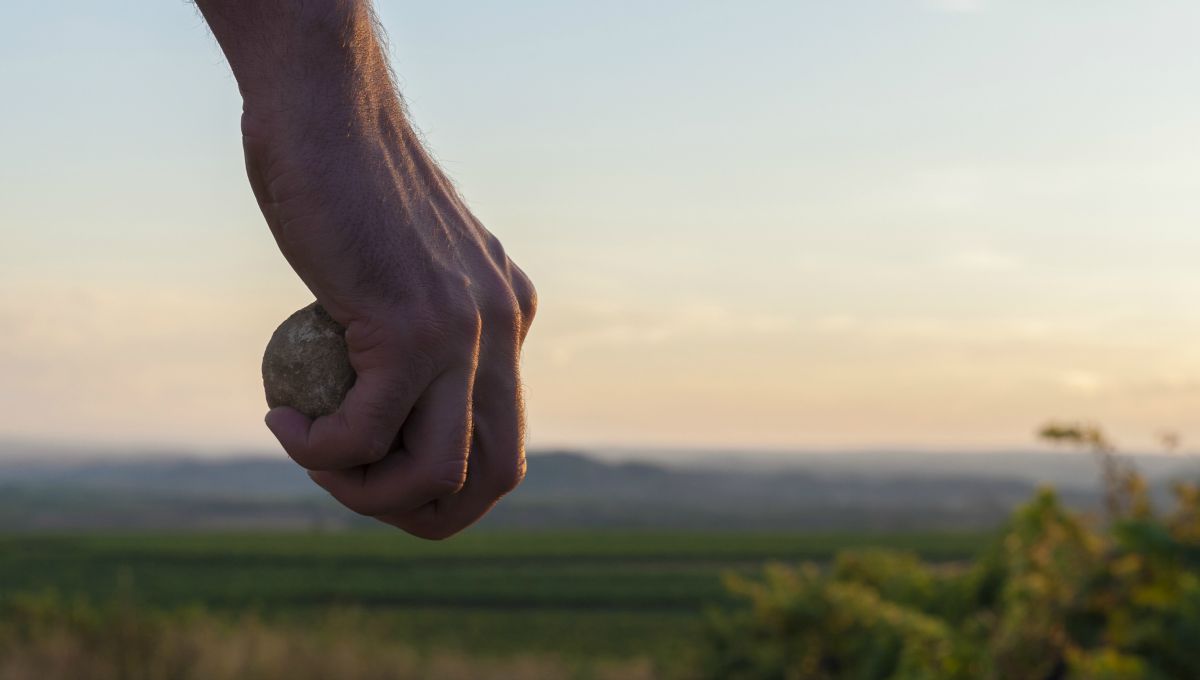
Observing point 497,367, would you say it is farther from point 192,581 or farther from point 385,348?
point 192,581

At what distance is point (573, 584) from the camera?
36.4 metres

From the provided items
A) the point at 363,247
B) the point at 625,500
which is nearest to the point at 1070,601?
the point at 363,247

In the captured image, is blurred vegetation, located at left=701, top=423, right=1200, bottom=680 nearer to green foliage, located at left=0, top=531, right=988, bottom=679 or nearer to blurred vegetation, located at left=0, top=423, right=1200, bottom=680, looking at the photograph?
blurred vegetation, located at left=0, top=423, right=1200, bottom=680

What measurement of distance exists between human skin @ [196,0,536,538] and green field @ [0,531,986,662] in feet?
32.1

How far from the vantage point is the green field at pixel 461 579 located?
25.0 meters

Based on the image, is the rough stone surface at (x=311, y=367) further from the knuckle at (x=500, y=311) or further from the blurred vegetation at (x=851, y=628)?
the blurred vegetation at (x=851, y=628)

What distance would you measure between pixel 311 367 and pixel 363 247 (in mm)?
250

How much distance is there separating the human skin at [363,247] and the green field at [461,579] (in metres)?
9.78

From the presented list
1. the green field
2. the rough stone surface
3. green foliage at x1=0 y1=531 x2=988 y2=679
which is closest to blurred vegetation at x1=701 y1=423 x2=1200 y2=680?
the rough stone surface

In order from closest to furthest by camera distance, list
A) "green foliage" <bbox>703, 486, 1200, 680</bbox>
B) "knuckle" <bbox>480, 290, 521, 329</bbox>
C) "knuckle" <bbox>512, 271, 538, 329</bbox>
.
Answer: "knuckle" <bbox>480, 290, 521, 329</bbox> → "knuckle" <bbox>512, 271, 538, 329</bbox> → "green foliage" <bbox>703, 486, 1200, 680</bbox>

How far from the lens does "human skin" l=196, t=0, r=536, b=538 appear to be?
4.17ft

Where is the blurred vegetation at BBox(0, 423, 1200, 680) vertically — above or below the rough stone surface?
below

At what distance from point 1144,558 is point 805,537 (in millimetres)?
56655

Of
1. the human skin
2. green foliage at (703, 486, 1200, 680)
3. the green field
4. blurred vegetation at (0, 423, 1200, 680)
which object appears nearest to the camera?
→ the human skin
